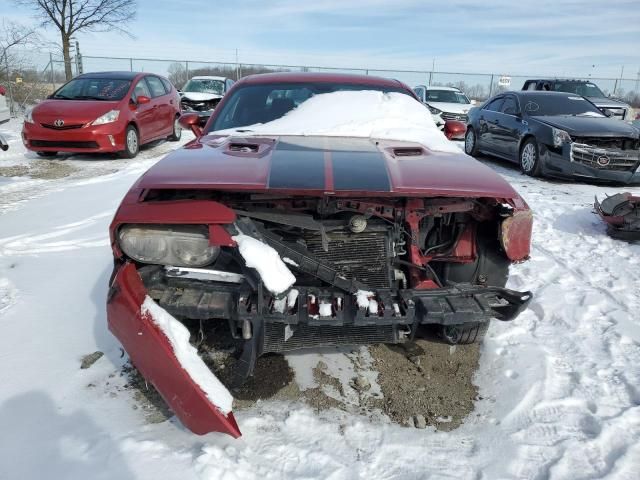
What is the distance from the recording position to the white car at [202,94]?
14953 mm

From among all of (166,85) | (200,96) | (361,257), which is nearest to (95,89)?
(166,85)

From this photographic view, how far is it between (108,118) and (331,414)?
7828 millimetres

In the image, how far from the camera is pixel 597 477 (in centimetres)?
199

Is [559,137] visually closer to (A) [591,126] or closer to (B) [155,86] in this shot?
(A) [591,126]

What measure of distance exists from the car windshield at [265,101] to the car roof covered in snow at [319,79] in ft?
0.24

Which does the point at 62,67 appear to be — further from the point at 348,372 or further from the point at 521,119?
the point at 348,372

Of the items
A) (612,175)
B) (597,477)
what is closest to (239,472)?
(597,477)

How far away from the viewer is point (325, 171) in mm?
2252

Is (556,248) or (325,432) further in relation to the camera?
(556,248)

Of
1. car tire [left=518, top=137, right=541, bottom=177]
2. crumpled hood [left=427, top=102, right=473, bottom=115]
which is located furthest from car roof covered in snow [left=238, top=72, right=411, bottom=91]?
crumpled hood [left=427, top=102, right=473, bottom=115]

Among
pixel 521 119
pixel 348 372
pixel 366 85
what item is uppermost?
pixel 366 85

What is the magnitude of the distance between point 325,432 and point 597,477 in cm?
115

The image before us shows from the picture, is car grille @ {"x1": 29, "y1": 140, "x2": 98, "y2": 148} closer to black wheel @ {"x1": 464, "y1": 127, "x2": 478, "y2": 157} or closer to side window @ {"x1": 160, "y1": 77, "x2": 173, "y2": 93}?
side window @ {"x1": 160, "y1": 77, "x2": 173, "y2": 93}

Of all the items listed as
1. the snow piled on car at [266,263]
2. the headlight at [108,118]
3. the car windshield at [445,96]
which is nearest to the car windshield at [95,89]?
the headlight at [108,118]
